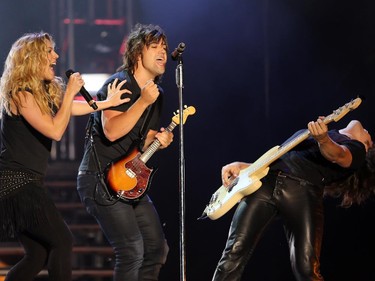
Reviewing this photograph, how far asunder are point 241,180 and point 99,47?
232 cm

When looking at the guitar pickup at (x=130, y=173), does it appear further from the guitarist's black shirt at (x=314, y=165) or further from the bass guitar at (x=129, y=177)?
the guitarist's black shirt at (x=314, y=165)

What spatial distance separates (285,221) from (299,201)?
6.8 inches

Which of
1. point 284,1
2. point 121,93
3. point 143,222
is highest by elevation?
point 284,1

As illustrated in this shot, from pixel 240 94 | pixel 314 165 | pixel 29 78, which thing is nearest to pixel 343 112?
A: pixel 314 165

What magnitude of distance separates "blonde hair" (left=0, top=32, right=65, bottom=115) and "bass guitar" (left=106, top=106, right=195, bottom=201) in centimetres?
54

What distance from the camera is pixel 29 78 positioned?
3.99 metres

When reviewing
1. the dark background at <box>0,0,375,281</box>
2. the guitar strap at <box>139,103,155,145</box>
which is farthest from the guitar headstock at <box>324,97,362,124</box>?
the dark background at <box>0,0,375,281</box>

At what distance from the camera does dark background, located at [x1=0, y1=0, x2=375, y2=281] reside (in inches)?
247

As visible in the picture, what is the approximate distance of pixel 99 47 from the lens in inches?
254

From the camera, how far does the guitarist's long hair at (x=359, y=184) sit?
5.13 m

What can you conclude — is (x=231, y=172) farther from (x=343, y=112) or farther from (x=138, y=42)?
(x=138, y=42)

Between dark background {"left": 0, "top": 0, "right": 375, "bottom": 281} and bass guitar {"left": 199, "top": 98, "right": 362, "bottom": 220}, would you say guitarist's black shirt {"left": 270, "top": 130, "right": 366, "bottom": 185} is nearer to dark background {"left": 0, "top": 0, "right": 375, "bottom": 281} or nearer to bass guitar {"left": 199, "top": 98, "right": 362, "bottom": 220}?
bass guitar {"left": 199, "top": 98, "right": 362, "bottom": 220}

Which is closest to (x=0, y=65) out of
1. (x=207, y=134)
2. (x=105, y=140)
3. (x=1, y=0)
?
(x=1, y=0)

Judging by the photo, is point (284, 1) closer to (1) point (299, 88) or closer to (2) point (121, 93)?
(1) point (299, 88)
